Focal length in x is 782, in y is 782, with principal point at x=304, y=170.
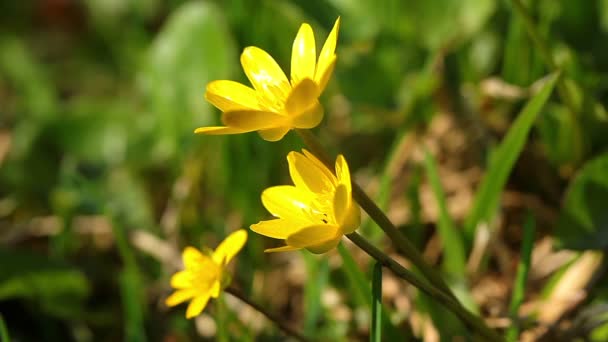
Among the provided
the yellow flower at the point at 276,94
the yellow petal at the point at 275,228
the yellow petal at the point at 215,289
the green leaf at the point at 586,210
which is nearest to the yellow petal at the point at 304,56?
the yellow flower at the point at 276,94

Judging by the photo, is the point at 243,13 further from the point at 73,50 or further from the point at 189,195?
the point at 73,50

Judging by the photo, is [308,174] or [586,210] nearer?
[308,174]

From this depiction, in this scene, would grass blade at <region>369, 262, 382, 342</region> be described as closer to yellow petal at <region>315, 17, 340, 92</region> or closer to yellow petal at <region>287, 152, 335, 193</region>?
yellow petal at <region>287, 152, 335, 193</region>

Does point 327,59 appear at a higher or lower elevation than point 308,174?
higher

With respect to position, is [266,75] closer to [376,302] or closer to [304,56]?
[304,56]

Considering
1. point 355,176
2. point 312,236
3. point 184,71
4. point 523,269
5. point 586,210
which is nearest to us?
point 312,236

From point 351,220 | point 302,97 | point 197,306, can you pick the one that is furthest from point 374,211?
point 197,306

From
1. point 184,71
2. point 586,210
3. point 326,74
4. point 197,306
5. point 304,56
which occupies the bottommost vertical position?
point 197,306

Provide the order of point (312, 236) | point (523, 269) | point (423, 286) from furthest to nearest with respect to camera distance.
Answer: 1. point (523, 269)
2. point (423, 286)
3. point (312, 236)

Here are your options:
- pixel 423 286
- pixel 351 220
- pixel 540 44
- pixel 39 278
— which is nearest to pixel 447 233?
pixel 540 44
